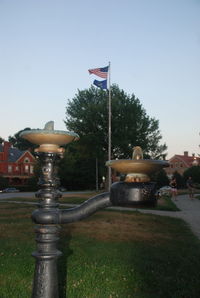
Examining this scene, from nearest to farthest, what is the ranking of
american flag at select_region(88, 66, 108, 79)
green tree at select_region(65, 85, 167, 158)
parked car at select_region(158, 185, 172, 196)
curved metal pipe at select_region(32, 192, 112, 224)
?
curved metal pipe at select_region(32, 192, 112, 224) → parked car at select_region(158, 185, 172, 196) → american flag at select_region(88, 66, 108, 79) → green tree at select_region(65, 85, 167, 158)

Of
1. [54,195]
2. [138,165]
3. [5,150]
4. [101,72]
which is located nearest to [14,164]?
[5,150]

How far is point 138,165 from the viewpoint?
220 centimetres

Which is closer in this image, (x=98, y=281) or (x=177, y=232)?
(x=98, y=281)

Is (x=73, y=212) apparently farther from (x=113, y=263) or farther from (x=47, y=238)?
(x=113, y=263)

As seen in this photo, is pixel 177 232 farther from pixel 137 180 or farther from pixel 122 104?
pixel 122 104

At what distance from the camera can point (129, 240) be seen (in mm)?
7598

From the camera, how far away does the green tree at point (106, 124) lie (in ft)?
121

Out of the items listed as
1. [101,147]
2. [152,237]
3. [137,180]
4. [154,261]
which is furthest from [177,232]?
[101,147]

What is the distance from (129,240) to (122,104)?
3081 cm

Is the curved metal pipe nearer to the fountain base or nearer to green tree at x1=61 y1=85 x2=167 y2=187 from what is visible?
the fountain base

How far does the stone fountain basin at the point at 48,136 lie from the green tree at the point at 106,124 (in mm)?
34018

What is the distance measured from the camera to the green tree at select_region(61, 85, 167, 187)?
36.8 meters

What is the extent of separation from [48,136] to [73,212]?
59cm

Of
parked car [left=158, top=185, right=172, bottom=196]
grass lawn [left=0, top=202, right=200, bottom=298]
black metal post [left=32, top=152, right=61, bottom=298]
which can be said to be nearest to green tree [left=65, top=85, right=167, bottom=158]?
parked car [left=158, top=185, right=172, bottom=196]
